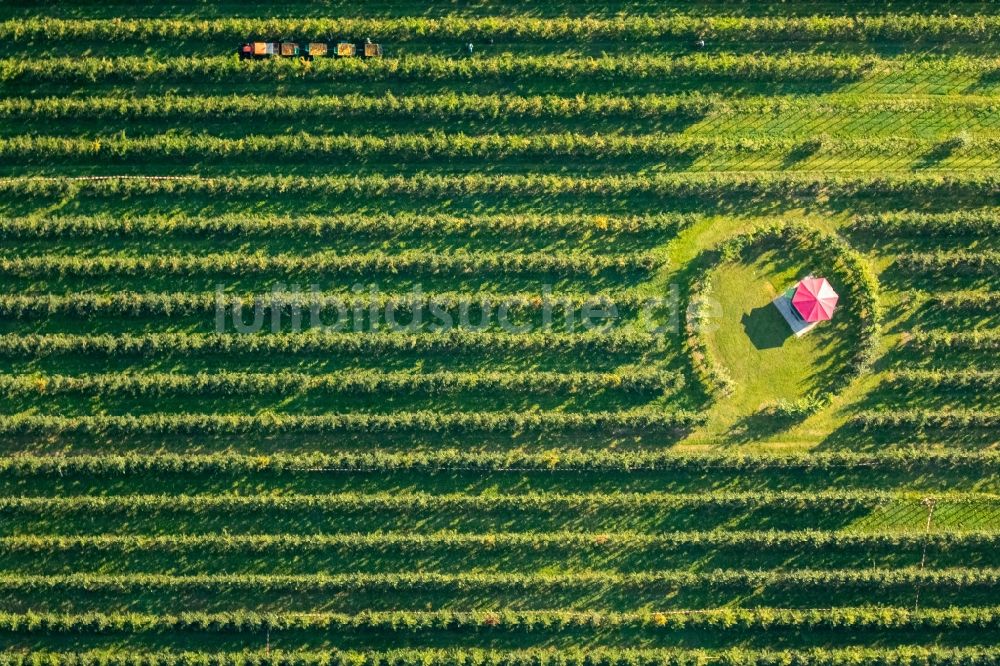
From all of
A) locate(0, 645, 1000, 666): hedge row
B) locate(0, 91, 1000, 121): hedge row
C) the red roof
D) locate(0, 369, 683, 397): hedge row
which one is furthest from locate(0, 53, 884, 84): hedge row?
locate(0, 645, 1000, 666): hedge row

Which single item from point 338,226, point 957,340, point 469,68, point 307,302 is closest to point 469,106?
point 469,68

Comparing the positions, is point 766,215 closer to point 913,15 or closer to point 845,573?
point 913,15

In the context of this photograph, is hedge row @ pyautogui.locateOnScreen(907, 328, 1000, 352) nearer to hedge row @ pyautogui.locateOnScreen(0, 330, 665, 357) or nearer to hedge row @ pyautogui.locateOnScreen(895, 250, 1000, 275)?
hedge row @ pyautogui.locateOnScreen(895, 250, 1000, 275)

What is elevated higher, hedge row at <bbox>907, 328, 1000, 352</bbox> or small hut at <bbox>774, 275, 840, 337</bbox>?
small hut at <bbox>774, 275, 840, 337</bbox>

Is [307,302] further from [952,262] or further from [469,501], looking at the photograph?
[952,262]

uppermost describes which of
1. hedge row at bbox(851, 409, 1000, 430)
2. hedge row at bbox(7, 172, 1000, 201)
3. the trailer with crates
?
the trailer with crates
